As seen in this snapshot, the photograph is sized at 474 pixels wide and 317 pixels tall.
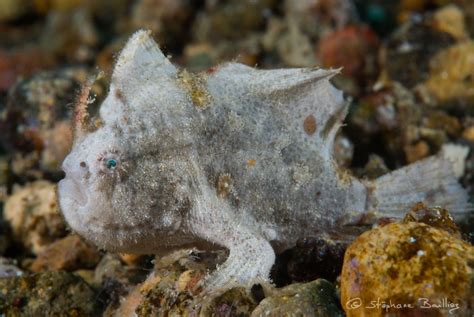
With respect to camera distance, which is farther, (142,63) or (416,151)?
(416,151)

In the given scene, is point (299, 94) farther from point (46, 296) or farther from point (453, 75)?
point (453, 75)

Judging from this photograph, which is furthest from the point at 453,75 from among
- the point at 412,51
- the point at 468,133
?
the point at 468,133

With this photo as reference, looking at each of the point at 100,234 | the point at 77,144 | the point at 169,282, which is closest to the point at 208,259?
the point at 169,282

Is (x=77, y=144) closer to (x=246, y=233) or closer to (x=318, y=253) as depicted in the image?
(x=246, y=233)

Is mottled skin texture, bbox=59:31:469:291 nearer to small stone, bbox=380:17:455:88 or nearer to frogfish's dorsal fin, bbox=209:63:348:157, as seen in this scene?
frogfish's dorsal fin, bbox=209:63:348:157

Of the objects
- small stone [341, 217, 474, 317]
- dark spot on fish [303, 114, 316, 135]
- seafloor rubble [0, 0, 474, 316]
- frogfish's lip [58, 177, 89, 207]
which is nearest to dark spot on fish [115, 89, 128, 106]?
seafloor rubble [0, 0, 474, 316]
